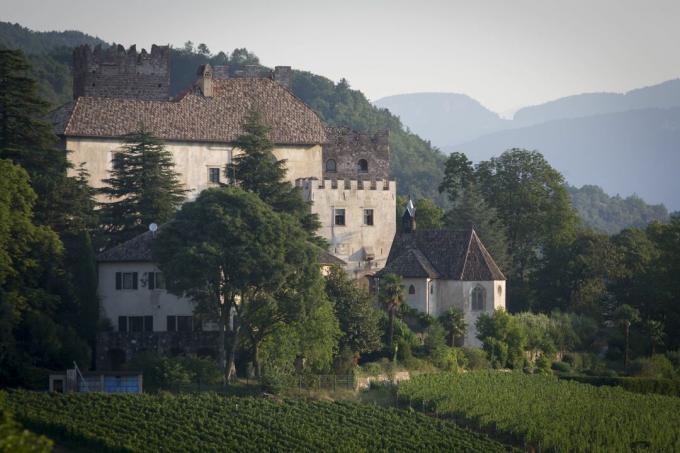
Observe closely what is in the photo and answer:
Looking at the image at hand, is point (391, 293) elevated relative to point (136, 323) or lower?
elevated

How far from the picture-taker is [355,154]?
92.4 meters

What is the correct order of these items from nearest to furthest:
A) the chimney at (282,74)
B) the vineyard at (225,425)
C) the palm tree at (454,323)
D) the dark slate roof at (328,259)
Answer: the vineyard at (225,425) → the dark slate roof at (328,259) → the palm tree at (454,323) → the chimney at (282,74)

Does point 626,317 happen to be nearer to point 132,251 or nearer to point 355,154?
point 355,154

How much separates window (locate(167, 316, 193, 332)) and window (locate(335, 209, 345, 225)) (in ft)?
51.5

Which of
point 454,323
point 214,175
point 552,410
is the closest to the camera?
point 552,410

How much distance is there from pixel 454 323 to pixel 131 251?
19.8 m

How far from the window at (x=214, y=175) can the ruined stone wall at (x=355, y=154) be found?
6.92 metres

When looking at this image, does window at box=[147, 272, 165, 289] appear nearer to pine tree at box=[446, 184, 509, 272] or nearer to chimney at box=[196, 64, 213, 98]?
chimney at box=[196, 64, 213, 98]

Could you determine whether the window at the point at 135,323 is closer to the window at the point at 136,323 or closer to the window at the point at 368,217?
the window at the point at 136,323

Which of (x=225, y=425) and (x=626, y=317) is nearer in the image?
(x=225, y=425)

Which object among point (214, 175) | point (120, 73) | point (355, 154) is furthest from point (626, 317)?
point (120, 73)

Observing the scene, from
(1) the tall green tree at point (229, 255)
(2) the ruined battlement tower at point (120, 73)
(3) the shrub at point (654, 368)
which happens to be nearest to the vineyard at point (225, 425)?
(1) the tall green tree at point (229, 255)

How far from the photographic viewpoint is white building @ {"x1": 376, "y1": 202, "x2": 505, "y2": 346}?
85.3 metres

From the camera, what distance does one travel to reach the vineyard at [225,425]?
58.7 m
